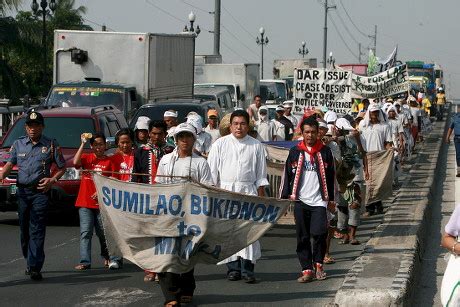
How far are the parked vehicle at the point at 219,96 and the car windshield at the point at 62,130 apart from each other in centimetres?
1219

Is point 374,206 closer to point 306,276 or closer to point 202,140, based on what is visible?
point 202,140

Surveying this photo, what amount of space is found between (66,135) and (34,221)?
5860 millimetres

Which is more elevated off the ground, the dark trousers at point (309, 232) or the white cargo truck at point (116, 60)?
the white cargo truck at point (116, 60)

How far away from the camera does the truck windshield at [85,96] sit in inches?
Result: 875

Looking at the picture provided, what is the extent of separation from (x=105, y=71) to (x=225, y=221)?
16271 mm

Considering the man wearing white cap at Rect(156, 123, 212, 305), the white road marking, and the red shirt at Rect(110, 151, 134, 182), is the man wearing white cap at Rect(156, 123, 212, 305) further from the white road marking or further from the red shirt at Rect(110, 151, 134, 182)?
the red shirt at Rect(110, 151, 134, 182)

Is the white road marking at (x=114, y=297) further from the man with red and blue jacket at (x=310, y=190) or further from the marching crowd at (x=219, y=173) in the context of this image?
the man with red and blue jacket at (x=310, y=190)

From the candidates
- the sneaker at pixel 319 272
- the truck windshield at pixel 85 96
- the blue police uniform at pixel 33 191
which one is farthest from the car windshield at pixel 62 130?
the sneaker at pixel 319 272

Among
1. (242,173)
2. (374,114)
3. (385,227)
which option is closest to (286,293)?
(242,173)

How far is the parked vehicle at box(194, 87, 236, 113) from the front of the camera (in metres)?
29.4

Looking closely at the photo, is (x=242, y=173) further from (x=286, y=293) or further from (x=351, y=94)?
(x=351, y=94)

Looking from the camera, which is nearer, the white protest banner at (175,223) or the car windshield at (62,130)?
the white protest banner at (175,223)

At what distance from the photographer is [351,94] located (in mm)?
26609

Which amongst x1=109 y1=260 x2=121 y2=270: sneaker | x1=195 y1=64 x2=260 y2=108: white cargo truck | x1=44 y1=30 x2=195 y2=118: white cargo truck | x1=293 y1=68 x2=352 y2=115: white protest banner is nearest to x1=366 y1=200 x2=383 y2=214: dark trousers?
x1=109 y1=260 x2=121 y2=270: sneaker
